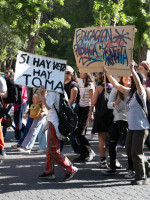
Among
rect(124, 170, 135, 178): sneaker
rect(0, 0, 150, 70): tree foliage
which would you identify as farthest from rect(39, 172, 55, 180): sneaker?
rect(0, 0, 150, 70): tree foliage

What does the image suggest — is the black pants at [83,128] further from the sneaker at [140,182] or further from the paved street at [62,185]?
the sneaker at [140,182]

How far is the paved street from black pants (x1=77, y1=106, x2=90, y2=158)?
0.28 metres

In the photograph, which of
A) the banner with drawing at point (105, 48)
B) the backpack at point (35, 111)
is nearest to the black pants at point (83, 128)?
the backpack at point (35, 111)

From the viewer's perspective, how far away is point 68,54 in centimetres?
4566

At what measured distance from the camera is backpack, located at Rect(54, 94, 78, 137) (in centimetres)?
626

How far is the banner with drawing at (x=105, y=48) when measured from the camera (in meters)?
6.41

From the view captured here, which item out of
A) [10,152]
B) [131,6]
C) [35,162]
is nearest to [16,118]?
[10,152]

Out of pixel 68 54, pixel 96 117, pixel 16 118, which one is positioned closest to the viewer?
pixel 96 117

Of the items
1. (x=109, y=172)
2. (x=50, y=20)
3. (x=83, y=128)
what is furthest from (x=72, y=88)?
(x=50, y=20)

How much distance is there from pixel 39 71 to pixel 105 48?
3.82 ft

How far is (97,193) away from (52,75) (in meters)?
1.83

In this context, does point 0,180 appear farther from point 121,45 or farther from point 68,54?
point 68,54

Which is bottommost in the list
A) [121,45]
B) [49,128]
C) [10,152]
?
[10,152]

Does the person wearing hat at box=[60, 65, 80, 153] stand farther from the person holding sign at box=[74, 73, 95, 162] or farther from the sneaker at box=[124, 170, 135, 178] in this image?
the sneaker at box=[124, 170, 135, 178]
